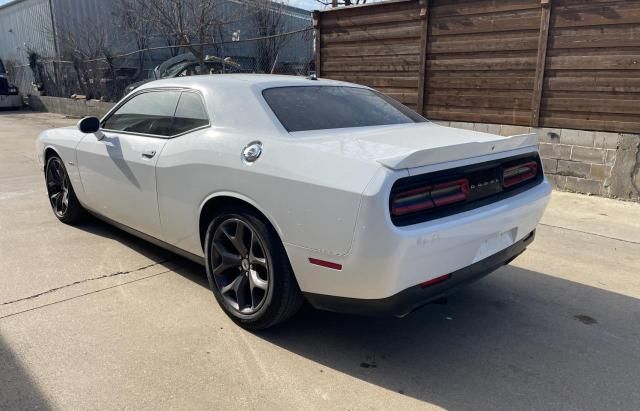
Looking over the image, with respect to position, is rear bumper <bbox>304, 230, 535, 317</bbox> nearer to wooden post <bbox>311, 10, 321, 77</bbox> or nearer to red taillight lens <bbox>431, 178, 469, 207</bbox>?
red taillight lens <bbox>431, 178, 469, 207</bbox>

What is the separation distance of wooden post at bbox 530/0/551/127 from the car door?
5046mm

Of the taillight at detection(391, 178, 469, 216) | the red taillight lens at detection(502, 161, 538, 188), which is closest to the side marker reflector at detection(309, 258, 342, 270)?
the taillight at detection(391, 178, 469, 216)

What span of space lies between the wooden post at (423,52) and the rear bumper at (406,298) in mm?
5617

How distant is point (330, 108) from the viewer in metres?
3.48

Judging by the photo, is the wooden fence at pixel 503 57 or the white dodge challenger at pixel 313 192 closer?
the white dodge challenger at pixel 313 192

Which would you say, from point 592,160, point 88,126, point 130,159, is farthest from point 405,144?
point 592,160

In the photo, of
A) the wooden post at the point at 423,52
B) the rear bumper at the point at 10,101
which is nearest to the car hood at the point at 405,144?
the wooden post at the point at 423,52

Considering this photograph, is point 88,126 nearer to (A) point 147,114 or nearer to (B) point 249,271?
(A) point 147,114

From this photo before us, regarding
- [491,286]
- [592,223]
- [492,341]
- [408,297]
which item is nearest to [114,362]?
[408,297]

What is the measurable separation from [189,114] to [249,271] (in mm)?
1237

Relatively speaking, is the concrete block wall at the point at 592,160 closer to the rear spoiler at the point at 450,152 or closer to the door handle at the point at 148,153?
the rear spoiler at the point at 450,152

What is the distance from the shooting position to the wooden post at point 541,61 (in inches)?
258

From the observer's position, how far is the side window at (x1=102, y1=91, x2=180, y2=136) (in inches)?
147

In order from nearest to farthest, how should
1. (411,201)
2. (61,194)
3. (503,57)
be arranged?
(411,201), (61,194), (503,57)
